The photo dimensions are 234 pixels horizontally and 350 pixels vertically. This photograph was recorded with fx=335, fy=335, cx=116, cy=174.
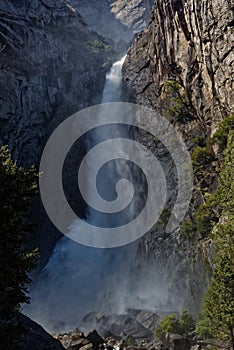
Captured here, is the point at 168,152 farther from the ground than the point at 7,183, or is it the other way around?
the point at 168,152

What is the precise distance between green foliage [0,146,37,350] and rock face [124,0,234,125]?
79.5 feet

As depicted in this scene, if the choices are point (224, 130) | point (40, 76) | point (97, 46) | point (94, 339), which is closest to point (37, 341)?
point (94, 339)

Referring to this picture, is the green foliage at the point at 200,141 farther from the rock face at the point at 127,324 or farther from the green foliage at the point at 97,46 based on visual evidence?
the green foliage at the point at 97,46

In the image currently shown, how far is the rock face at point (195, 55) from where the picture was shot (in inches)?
1200

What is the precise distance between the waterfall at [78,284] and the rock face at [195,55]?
19.0m

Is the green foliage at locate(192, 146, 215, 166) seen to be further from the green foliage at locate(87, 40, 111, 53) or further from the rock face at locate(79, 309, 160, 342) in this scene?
the green foliage at locate(87, 40, 111, 53)

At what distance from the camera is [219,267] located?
1788cm

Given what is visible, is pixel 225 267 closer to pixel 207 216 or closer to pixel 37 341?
pixel 207 216

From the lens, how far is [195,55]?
35688 millimetres

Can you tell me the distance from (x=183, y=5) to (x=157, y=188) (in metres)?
20.8

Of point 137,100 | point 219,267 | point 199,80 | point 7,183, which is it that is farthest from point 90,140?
point 7,183

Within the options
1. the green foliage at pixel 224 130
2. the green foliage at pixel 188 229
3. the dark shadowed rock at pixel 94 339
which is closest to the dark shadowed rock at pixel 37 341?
the dark shadowed rock at pixel 94 339

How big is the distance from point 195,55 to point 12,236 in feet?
104

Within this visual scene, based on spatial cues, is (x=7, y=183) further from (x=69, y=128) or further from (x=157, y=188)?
(x=69, y=128)
